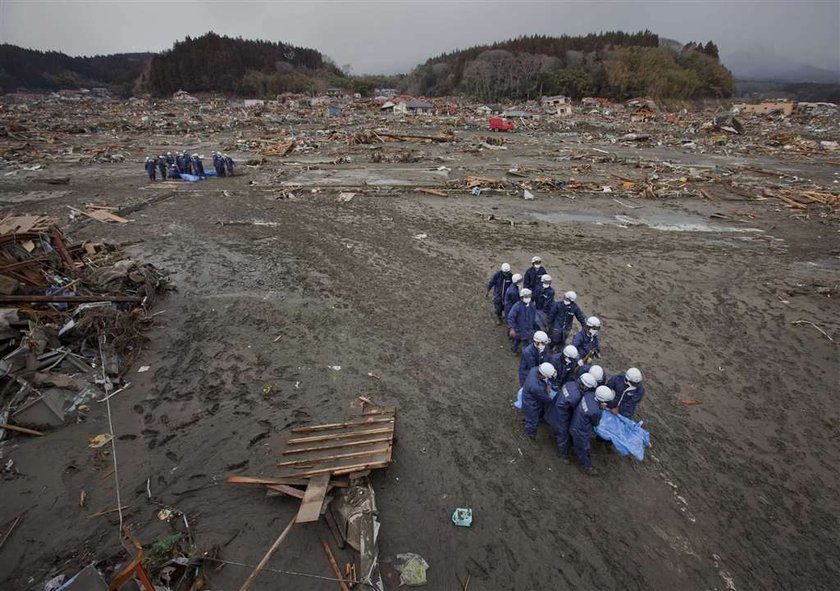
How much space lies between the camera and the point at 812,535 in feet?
14.0

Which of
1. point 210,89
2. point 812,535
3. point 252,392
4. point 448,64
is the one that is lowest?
point 812,535

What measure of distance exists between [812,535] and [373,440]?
5.03 m

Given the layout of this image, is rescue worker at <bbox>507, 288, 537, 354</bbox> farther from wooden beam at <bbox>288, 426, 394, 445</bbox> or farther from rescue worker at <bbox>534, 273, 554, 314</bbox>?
wooden beam at <bbox>288, 426, 394, 445</bbox>

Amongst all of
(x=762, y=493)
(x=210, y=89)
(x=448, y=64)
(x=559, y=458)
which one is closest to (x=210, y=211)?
(x=559, y=458)

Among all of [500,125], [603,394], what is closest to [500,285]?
[603,394]

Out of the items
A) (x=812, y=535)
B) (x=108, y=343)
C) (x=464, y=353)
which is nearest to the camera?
(x=812, y=535)

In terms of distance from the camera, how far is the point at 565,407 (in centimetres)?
489

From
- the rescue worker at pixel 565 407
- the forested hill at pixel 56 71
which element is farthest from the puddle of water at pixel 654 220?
the forested hill at pixel 56 71

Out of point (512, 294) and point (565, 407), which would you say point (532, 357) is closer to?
point (565, 407)

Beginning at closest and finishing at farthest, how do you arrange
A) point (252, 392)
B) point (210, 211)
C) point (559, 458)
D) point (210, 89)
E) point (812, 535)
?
point (812, 535) < point (559, 458) < point (252, 392) < point (210, 211) < point (210, 89)

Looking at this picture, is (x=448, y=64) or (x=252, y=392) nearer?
(x=252, y=392)

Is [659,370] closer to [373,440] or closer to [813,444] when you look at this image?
[813,444]

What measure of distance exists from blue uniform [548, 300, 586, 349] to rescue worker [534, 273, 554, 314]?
0.34 meters

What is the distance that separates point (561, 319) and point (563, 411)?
2550mm
